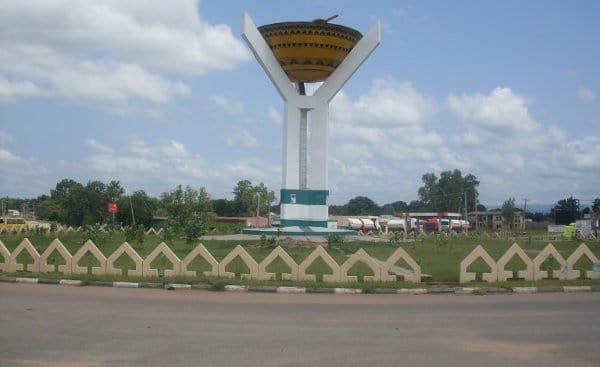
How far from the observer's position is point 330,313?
10.9 metres

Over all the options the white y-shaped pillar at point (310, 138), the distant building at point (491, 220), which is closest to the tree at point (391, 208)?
the distant building at point (491, 220)

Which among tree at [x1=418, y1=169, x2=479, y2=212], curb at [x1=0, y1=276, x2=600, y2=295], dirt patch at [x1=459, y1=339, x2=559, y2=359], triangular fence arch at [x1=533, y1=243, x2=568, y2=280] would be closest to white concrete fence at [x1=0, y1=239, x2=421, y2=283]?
curb at [x1=0, y1=276, x2=600, y2=295]

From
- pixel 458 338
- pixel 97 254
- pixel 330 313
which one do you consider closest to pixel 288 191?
pixel 97 254

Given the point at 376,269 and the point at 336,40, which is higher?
the point at 336,40

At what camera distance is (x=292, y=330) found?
361 inches

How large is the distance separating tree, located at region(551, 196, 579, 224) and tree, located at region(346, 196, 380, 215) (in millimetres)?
40828

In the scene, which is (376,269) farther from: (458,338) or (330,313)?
(458,338)

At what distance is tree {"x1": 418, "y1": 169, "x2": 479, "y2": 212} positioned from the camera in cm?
10881

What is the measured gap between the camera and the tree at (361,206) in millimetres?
130125

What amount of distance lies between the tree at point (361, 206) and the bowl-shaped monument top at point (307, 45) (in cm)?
9379

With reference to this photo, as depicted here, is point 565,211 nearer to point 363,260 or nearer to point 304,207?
point 304,207

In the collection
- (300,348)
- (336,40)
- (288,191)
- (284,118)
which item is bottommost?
(300,348)

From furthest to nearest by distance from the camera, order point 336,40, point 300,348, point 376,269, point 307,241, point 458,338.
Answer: point 336,40, point 307,241, point 376,269, point 458,338, point 300,348

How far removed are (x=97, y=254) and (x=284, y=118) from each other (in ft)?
71.4
